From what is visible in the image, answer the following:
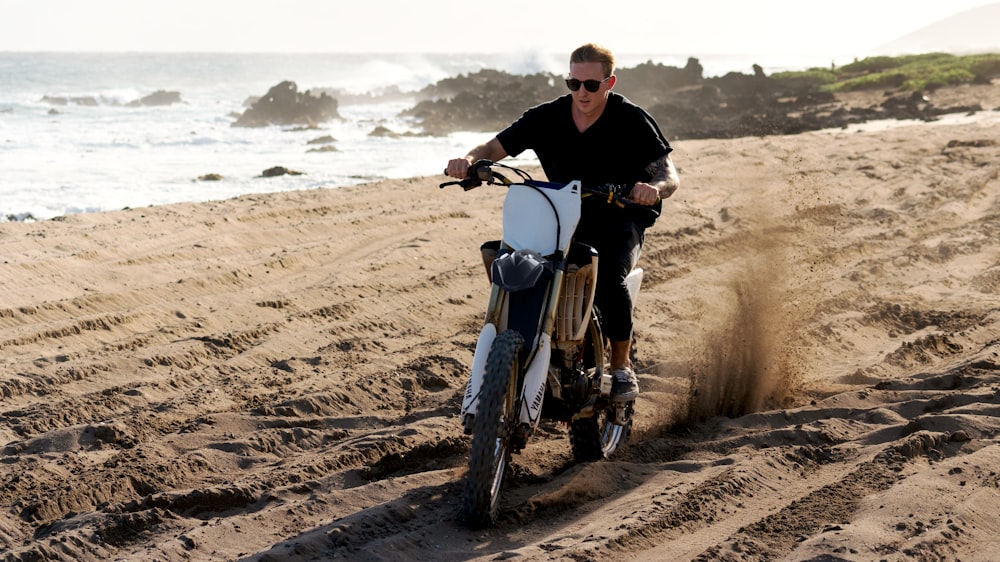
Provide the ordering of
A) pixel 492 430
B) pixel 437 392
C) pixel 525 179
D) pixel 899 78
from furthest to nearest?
1. pixel 899 78
2. pixel 437 392
3. pixel 525 179
4. pixel 492 430

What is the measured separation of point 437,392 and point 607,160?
217 centimetres

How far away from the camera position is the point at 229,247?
10.3m

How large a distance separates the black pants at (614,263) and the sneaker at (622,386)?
8.0 inches

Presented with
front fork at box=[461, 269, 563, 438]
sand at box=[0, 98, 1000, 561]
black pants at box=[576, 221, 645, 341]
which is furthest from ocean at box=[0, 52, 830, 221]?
front fork at box=[461, 269, 563, 438]

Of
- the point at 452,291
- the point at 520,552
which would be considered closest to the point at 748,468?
the point at 520,552

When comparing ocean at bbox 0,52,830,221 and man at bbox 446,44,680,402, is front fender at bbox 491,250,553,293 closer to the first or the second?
man at bbox 446,44,680,402

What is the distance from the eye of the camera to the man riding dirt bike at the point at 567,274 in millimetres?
4402

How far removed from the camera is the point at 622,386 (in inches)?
199

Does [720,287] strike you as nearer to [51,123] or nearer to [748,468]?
[748,468]

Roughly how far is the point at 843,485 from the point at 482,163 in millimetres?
2108

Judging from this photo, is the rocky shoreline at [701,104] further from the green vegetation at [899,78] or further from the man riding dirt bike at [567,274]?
the man riding dirt bike at [567,274]

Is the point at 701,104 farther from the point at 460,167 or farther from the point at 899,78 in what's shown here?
the point at 460,167

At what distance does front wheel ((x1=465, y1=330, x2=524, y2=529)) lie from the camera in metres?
4.25

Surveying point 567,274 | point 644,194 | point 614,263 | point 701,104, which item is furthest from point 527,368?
point 701,104
